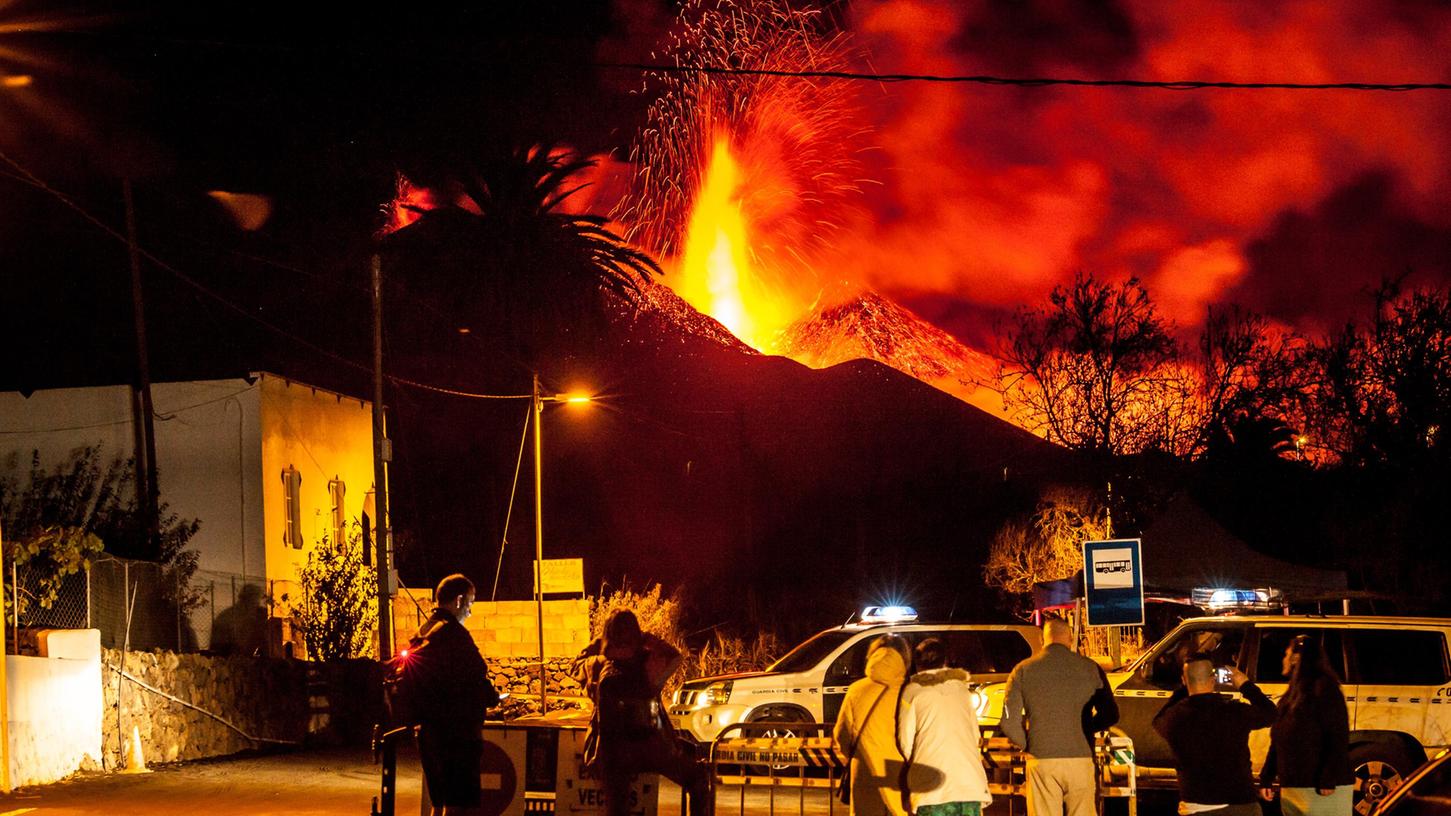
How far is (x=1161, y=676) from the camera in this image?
15.0m

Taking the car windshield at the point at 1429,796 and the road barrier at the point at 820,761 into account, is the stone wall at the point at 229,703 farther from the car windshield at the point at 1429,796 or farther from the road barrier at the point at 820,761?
the car windshield at the point at 1429,796

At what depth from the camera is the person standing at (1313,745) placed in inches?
372

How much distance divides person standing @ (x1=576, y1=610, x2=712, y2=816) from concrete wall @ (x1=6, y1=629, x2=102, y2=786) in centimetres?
999

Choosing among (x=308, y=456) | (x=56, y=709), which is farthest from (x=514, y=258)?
(x=56, y=709)

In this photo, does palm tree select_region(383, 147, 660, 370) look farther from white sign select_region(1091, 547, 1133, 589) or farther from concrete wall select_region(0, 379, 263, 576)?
white sign select_region(1091, 547, 1133, 589)

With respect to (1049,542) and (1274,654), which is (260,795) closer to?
(1274,654)

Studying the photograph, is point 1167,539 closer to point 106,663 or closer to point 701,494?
point 106,663

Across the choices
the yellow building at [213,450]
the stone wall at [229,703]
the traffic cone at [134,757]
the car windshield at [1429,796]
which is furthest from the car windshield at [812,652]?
the yellow building at [213,450]

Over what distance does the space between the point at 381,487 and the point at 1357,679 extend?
1570 cm

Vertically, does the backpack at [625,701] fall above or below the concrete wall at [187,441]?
below

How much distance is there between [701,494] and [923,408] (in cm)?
3574

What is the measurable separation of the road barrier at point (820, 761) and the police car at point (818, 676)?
224 inches

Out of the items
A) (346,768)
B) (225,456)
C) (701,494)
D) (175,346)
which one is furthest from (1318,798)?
(701,494)

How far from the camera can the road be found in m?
15.2
